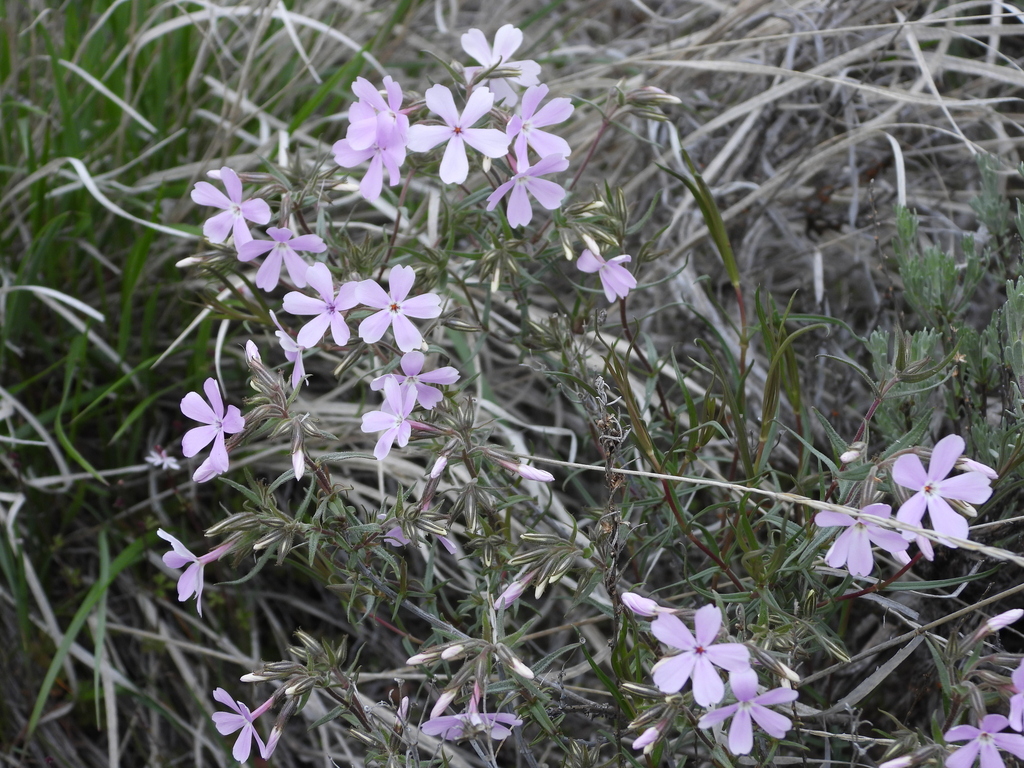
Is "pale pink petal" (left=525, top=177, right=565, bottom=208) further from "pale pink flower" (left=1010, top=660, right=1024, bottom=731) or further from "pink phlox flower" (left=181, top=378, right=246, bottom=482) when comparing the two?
"pale pink flower" (left=1010, top=660, right=1024, bottom=731)

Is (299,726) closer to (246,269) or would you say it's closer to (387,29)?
(246,269)

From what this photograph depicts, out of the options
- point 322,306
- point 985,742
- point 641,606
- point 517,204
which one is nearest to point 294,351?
point 322,306

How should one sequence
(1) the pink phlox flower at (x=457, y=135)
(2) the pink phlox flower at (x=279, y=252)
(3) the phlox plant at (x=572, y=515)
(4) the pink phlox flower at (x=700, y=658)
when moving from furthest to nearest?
1. (2) the pink phlox flower at (x=279, y=252)
2. (1) the pink phlox flower at (x=457, y=135)
3. (3) the phlox plant at (x=572, y=515)
4. (4) the pink phlox flower at (x=700, y=658)

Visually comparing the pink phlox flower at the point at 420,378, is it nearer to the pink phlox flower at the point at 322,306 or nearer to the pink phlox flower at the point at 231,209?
the pink phlox flower at the point at 322,306

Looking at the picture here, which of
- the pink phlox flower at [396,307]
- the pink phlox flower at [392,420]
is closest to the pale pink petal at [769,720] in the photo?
the pink phlox flower at [392,420]

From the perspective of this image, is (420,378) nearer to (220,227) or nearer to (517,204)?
(517,204)

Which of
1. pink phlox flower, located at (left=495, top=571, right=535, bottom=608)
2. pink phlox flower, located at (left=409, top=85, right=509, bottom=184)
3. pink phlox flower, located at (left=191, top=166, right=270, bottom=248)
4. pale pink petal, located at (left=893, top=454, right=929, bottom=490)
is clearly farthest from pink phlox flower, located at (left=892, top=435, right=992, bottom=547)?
pink phlox flower, located at (left=191, top=166, right=270, bottom=248)

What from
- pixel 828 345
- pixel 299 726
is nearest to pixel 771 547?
pixel 828 345
